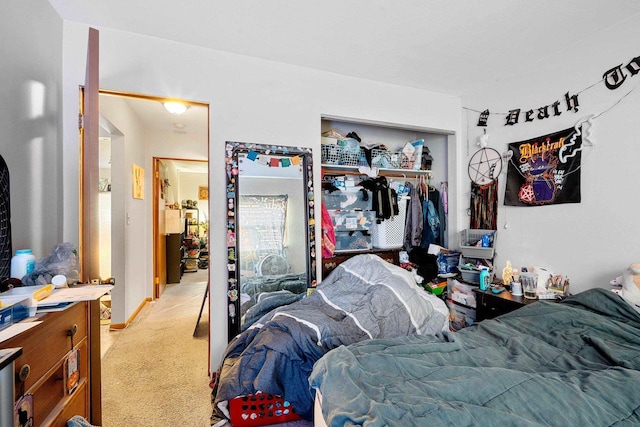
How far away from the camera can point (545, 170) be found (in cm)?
236

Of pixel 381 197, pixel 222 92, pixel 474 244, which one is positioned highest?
pixel 222 92

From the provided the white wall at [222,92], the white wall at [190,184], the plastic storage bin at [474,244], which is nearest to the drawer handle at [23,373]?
the white wall at [222,92]

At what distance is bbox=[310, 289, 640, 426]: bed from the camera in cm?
90

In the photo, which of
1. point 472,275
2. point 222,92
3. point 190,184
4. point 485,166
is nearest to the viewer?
point 222,92

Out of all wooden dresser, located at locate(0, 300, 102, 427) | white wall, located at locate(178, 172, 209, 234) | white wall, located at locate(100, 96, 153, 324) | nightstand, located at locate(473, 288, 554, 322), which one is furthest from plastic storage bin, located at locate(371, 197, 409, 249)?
white wall, located at locate(178, 172, 209, 234)

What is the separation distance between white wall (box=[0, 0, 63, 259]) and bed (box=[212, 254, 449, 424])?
133cm

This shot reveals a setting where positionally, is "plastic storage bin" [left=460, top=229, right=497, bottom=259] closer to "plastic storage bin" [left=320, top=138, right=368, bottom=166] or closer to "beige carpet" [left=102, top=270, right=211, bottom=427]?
"plastic storage bin" [left=320, top=138, right=368, bottom=166]

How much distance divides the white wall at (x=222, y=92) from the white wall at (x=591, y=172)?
1.29 meters

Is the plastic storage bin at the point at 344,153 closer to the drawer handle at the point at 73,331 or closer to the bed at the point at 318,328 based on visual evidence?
the bed at the point at 318,328

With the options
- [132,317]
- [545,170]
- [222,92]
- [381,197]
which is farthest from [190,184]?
[545,170]

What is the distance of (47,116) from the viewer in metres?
1.72

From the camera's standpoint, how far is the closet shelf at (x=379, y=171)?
3.08 meters

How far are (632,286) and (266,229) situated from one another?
8.06ft

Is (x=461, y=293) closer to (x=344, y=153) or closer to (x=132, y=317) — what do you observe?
(x=344, y=153)
